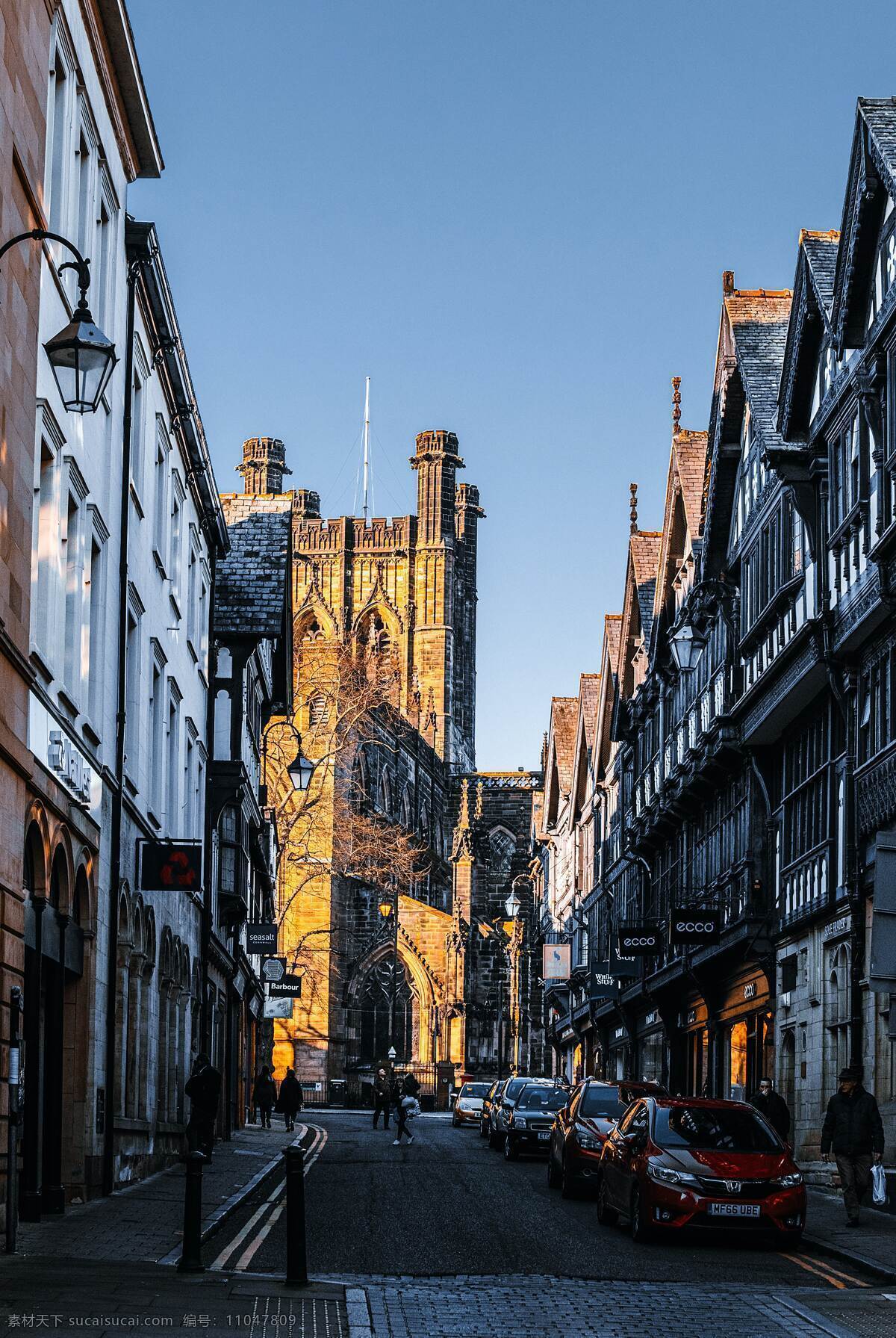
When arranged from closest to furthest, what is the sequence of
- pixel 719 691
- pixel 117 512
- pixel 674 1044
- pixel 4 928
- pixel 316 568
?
pixel 4 928
pixel 117 512
pixel 719 691
pixel 674 1044
pixel 316 568

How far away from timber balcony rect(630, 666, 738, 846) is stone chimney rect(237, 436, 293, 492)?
61.8 meters

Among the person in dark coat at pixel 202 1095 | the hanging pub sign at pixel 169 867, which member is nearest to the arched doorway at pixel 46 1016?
the hanging pub sign at pixel 169 867

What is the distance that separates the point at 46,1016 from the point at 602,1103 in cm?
910

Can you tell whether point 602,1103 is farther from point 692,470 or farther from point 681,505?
point 681,505

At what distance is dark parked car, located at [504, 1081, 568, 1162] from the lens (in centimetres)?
3278

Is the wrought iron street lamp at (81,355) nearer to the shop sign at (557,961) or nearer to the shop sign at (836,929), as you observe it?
the shop sign at (836,929)

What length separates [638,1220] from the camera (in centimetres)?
1680

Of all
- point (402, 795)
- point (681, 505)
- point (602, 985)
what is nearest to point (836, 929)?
point (681, 505)

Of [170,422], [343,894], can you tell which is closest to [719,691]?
[170,422]

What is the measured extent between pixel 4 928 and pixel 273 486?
302ft

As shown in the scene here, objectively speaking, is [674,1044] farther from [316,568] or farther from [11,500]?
[316,568]

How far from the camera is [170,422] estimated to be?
2780 centimetres

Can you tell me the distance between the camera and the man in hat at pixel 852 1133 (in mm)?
18688

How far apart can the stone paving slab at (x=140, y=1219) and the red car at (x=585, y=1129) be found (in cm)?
374
